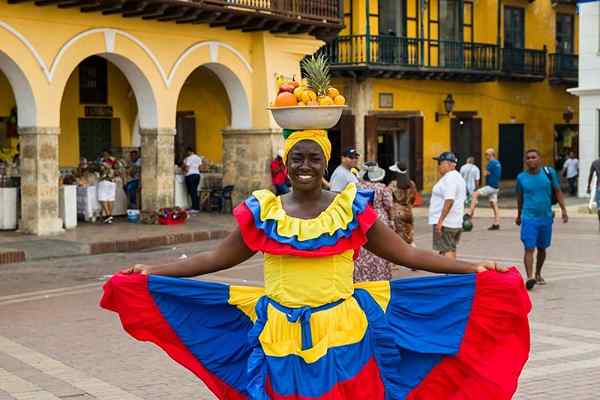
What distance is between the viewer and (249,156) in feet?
79.4

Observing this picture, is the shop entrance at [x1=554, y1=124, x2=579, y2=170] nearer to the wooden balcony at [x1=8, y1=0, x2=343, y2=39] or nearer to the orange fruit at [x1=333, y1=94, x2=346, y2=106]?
the wooden balcony at [x1=8, y1=0, x2=343, y2=39]

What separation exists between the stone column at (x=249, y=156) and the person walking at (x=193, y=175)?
71 centimetres

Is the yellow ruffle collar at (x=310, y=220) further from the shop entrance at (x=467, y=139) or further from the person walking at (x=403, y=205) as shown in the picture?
the shop entrance at (x=467, y=139)

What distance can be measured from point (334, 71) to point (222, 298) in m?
26.3

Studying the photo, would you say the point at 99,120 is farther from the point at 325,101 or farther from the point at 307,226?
the point at 307,226

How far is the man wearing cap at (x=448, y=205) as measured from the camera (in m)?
12.4

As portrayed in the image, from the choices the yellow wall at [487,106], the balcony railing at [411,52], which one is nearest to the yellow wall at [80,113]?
the balcony railing at [411,52]

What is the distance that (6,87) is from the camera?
23.3 metres

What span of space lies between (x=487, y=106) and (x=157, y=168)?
57.1 feet

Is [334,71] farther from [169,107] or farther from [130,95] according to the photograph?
[169,107]

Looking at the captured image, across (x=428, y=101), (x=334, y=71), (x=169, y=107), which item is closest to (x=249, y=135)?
(x=169, y=107)

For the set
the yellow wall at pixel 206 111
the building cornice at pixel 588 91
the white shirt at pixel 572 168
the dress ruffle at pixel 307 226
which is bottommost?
the white shirt at pixel 572 168

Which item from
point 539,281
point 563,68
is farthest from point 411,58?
point 539,281

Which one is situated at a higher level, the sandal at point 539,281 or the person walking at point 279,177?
the person walking at point 279,177
